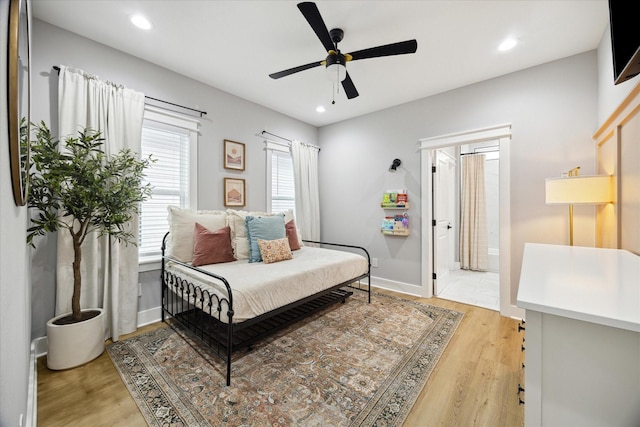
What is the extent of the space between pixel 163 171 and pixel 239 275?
1610mm

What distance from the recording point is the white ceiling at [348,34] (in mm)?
1994

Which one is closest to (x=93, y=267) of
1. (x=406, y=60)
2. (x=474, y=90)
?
(x=406, y=60)

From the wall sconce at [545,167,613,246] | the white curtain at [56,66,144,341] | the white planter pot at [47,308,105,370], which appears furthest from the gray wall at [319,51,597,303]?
the white planter pot at [47,308,105,370]

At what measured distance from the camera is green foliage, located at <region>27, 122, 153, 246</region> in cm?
178

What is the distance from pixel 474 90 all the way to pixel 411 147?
981 millimetres

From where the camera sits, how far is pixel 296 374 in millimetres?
1908

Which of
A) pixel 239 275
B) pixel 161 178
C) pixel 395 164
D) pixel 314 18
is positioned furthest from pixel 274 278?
pixel 395 164

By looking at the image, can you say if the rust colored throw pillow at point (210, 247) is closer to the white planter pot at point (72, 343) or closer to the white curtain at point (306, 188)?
the white planter pot at point (72, 343)

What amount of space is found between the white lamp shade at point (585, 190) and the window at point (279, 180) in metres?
3.32

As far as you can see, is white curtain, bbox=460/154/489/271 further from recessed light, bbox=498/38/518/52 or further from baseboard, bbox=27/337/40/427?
baseboard, bbox=27/337/40/427

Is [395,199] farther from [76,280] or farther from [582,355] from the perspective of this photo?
[76,280]

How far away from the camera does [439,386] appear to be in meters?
1.81

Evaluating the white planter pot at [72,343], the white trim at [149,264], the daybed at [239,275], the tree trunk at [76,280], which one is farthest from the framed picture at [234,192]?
the white planter pot at [72,343]

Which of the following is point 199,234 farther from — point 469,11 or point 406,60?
point 469,11
